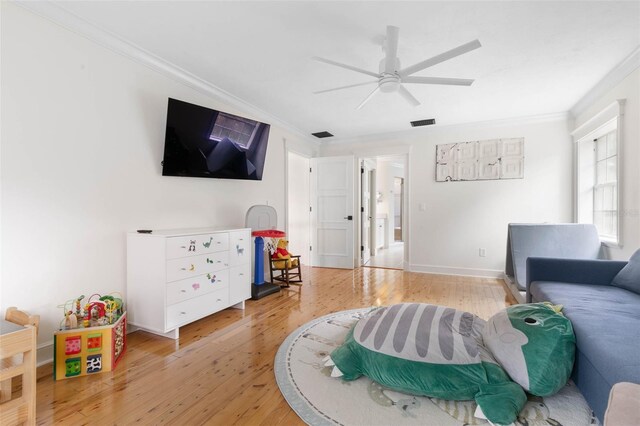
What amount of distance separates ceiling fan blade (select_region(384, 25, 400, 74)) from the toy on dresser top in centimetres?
274

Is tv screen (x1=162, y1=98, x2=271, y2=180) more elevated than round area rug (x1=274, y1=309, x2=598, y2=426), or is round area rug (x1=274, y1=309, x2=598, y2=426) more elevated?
tv screen (x1=162, y1=98, x2=271, y2=180)

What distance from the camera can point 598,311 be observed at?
1708 millimetres

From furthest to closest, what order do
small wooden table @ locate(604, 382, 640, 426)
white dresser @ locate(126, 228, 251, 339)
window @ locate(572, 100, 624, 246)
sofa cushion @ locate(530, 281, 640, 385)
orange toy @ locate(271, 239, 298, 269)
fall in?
1. orange toy @ locate(271, 239, 298, 269)
2. window @ locate(572, 100, 624, 246)
3. white dresser @ locate(126, 228, 251, 339)
4. sofa cushion @ locate(530, 281, 640, 385)
5. small wooden table @ locate(604, 382, 640, 426)

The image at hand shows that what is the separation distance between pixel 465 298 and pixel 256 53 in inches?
136

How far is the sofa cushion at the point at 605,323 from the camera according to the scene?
3.92 feet

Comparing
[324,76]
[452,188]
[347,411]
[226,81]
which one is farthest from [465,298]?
[226,81]

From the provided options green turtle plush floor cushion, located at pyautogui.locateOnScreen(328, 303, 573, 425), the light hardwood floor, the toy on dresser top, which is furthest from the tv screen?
green turtle plush floor cushion, located at pyautogui.locateOnScreen(328, 303, 573, 425)

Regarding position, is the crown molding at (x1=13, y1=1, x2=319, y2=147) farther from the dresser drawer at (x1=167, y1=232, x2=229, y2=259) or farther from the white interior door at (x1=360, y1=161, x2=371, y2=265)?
the white interior door at (x1=360, y1=161, x2=371, y2=265)

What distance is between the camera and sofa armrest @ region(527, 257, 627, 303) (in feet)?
7.55

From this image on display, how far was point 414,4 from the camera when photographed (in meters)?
1.90

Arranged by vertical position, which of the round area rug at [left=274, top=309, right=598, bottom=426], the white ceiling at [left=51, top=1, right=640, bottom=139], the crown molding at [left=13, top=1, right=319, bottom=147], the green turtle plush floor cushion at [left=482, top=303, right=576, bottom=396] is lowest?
the round area rug at [left=274, top=309, right=598, bottom=426]

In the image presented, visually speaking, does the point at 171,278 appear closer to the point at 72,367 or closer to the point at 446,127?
the point at 72,367

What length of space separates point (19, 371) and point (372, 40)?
2.97 m

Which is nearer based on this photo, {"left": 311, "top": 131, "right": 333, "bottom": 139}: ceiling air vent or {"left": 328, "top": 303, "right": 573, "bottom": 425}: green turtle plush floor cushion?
{"left": 328, "top": 303, "right": 573, "bottom": 425}: green turtle plush floor cushion
